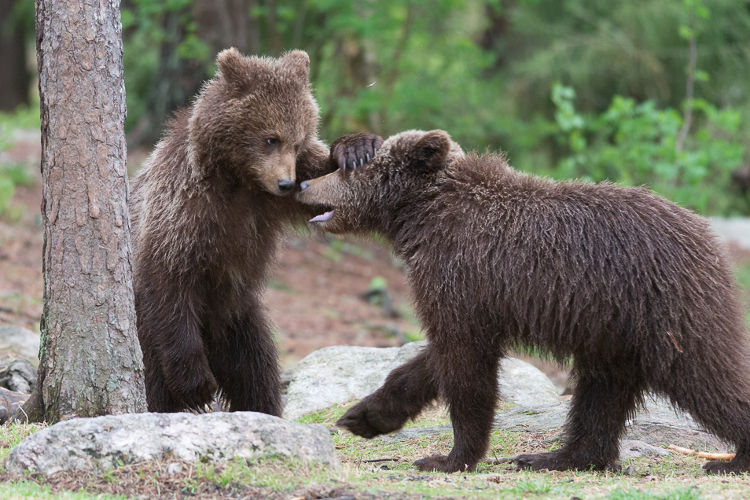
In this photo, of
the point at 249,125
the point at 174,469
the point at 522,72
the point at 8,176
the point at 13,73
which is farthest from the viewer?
the point at 13,73

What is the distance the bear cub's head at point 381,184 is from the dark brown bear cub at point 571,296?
0.02m

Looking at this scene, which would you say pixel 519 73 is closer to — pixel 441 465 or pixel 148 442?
pixel 441 465

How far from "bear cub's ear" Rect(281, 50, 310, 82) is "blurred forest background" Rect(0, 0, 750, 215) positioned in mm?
6548

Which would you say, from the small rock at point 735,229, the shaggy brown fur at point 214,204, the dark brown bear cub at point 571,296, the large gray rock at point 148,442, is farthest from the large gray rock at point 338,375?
the small rock at point 735,229

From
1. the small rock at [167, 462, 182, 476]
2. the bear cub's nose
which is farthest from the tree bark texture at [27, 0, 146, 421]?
the small rock at [167, 462, 182, 476]

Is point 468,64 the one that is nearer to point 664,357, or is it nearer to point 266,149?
point 266,149

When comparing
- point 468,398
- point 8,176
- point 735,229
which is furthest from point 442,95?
point 468,398

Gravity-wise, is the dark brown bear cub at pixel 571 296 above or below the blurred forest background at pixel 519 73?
below

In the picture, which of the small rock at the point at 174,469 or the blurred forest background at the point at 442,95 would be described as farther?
the blurred forest background at the point at 442,95

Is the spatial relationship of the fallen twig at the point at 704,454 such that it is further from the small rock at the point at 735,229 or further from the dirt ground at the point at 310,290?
the small rock at the point at 735,229

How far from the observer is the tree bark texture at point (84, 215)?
18.8 ft

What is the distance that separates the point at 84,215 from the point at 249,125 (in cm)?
138

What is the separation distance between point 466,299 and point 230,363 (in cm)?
225

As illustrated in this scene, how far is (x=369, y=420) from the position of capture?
22.7 ft
